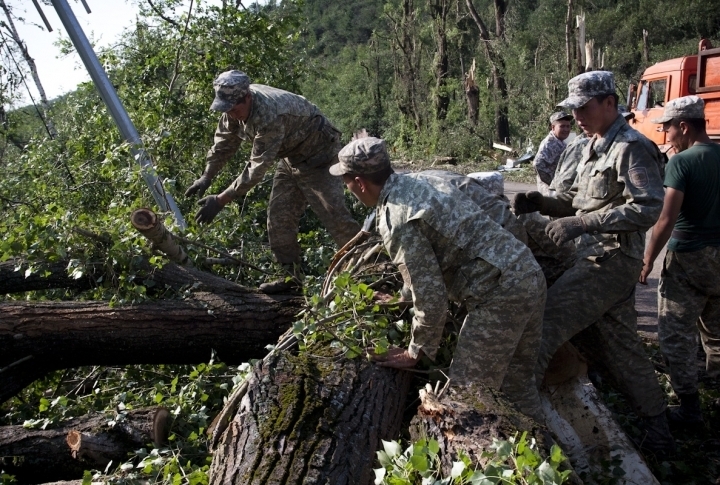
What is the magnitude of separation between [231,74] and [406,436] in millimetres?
2976

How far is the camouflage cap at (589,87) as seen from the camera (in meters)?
3.64

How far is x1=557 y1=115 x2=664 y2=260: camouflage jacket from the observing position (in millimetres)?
3531

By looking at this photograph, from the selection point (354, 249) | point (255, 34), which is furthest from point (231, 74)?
point (255, 34)

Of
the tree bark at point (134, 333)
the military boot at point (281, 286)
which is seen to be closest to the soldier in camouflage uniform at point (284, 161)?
the military boot at point (281, 286)

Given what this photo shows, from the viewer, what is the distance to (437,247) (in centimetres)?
319

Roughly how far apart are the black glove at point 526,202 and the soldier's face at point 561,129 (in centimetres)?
275

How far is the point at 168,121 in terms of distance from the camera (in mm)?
7906

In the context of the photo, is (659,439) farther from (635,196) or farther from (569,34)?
(569,34)

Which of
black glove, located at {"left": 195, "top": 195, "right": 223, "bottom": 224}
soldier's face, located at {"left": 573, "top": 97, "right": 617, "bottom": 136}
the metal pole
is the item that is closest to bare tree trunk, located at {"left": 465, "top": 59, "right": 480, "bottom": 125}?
the metal pole

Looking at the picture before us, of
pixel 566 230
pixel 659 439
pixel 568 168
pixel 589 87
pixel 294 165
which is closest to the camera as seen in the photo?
pixel 566 230

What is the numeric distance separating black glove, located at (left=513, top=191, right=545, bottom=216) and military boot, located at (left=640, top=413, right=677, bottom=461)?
1.38m

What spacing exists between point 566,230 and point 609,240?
1.46ft

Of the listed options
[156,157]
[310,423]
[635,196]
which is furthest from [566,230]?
[156,157]

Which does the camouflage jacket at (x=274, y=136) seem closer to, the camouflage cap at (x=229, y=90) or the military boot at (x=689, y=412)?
the camouflage cap at (x=229, y=90)
